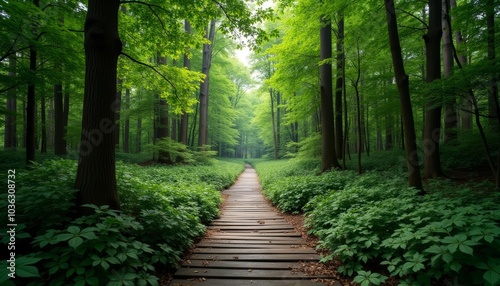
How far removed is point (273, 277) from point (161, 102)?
11.9m

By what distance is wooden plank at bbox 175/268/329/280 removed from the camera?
10.00ft

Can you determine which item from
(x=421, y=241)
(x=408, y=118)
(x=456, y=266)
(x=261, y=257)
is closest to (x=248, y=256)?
(x=261, y=257)

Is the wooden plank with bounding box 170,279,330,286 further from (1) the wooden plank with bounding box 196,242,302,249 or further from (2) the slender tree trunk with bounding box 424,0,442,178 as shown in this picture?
(2) the slender tree trunk with bounding box 424,0,442,178

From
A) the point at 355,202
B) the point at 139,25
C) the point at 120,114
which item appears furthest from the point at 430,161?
the point at 120,114

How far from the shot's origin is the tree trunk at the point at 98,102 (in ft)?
10.3

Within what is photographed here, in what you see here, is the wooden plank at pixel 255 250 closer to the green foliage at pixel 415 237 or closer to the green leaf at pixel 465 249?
the green foliage at pixel 415 237

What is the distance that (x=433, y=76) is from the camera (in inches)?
249

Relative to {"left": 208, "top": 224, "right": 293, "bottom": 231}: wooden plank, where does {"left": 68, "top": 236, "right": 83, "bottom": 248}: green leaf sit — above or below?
above

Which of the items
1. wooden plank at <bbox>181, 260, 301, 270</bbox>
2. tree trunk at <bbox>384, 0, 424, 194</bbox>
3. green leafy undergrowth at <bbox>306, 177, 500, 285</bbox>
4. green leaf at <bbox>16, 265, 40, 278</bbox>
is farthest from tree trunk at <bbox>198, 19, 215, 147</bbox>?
green leaf at <bbox>16, 265, 40, 278</bbox>

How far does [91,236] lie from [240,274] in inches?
74.0

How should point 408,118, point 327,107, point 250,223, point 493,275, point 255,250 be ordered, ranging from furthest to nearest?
point 327,107
point 250,223
point 408,118
point 255,250
point 493,275

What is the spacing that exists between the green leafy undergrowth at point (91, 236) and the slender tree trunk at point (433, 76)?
20.9ft

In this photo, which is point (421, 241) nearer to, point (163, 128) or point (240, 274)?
point (240, 274)

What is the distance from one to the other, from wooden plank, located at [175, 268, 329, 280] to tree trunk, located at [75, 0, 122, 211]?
1434 millimetres
